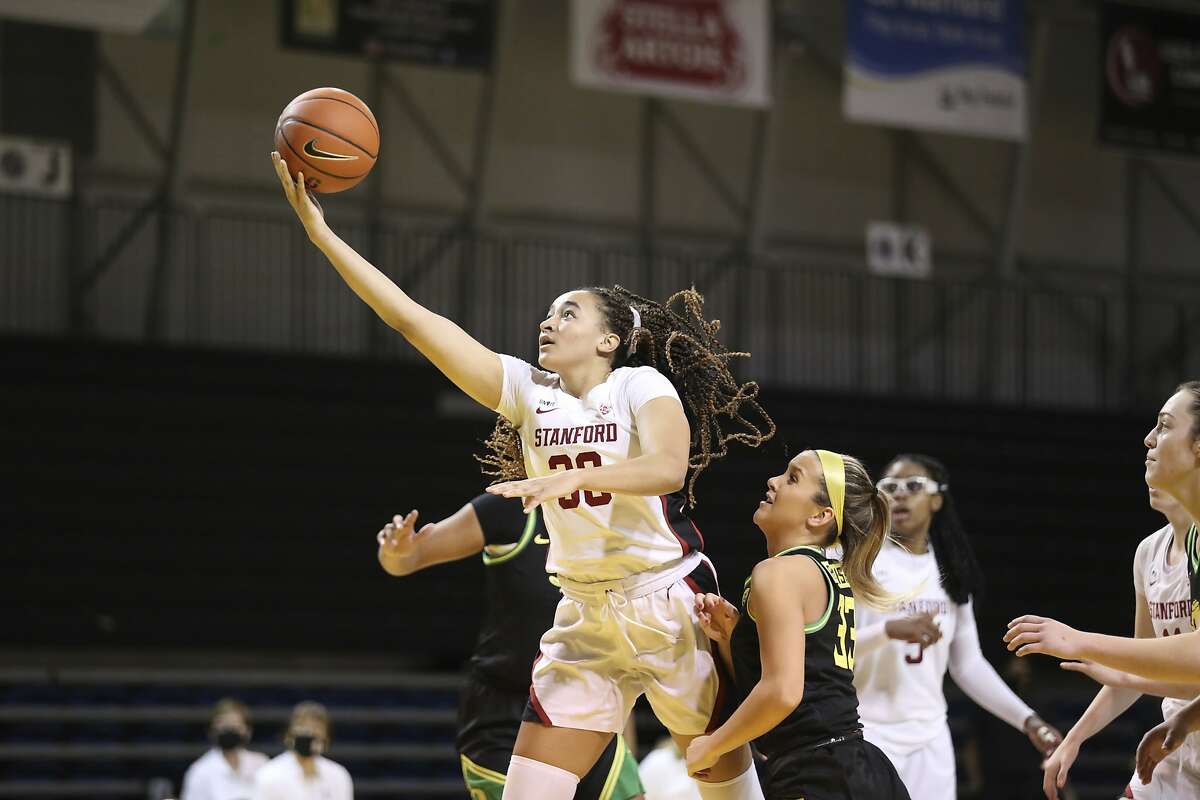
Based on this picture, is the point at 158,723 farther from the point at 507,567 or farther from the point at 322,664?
the point at 507,567

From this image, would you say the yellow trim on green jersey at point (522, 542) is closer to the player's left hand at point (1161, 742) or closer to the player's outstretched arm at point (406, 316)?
the player's outstretched arm at point (406, 316)

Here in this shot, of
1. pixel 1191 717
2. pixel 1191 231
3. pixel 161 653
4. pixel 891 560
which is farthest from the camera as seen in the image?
pixel 1191 231

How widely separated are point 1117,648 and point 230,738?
6636 millimetres

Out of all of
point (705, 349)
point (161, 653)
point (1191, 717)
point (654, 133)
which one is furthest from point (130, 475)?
point (1191, 717)

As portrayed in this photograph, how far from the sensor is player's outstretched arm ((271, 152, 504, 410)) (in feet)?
12.8

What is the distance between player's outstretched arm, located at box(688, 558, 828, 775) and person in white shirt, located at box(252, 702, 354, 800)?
4.68 meters

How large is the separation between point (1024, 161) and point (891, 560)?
1023cm

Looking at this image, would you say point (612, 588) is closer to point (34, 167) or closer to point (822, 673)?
point (822, 673)

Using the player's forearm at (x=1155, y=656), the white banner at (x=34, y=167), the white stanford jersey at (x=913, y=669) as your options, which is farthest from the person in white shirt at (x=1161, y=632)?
the white banner at (x=34, y=167)

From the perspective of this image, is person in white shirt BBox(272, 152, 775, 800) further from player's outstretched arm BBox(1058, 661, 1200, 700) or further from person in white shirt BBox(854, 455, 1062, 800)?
person in white shirt BBox(854, 455, 1062, 800)

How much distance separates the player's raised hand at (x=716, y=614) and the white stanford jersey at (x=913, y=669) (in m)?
1.38

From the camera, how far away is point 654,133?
48.4 feet

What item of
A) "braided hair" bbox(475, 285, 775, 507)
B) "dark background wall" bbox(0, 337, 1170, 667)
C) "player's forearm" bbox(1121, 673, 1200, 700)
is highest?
"braided hair" bbox(475, 285, 775, 507)

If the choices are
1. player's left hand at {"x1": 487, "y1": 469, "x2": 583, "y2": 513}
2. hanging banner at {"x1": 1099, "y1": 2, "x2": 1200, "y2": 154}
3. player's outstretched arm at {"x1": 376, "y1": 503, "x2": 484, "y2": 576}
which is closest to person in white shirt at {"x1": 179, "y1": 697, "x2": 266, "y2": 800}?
player's outstretched arm at {"x1": 376, "y1": 503, "x2": 484, "y2": 576}
